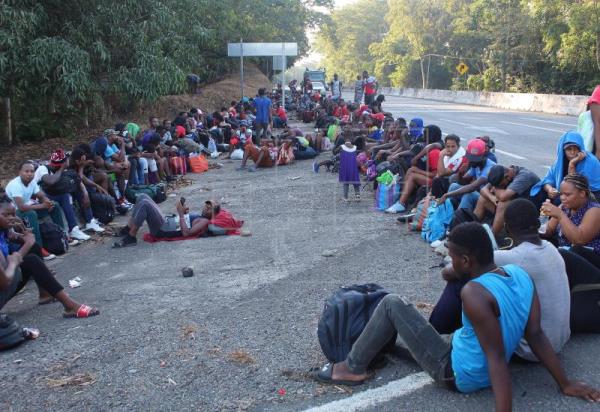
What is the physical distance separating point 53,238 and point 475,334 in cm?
631

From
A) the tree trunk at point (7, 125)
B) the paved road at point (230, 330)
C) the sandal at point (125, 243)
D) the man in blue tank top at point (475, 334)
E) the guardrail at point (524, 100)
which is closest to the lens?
the man in blue tank top at point (475, 334)

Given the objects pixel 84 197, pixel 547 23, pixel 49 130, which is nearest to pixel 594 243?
pixel 84 197

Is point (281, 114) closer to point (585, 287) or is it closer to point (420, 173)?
point (420, 173)

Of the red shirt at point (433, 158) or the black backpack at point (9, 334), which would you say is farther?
the red shirt at point (433, 158)

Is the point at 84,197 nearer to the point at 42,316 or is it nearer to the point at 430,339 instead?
the point at 42,316

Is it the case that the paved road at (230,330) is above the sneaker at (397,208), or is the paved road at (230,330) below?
below

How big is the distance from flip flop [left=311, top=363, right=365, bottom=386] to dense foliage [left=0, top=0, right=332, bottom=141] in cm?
908

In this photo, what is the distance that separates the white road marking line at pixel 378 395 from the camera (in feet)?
12.1

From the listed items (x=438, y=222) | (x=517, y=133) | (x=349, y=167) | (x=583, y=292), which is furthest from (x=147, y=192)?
(x=517, y=133)

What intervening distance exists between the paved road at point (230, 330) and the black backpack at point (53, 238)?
0.59 ft

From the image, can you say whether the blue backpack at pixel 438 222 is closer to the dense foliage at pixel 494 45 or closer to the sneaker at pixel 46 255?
the sneaker at pixel 46 255

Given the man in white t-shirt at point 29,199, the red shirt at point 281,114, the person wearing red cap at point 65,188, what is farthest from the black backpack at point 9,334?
the red shirt at point 281,114

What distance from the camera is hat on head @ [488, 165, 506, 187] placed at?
21.2 feet

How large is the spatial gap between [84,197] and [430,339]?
6.91 meters
